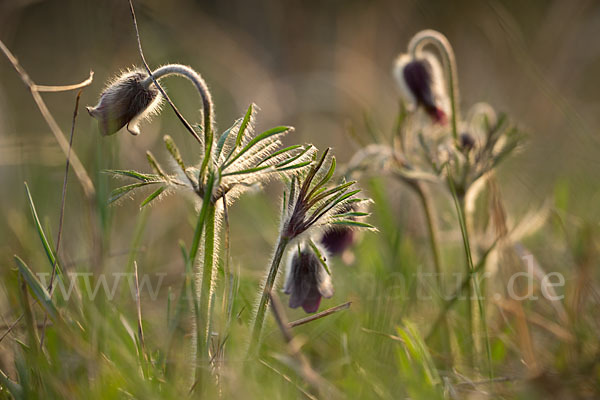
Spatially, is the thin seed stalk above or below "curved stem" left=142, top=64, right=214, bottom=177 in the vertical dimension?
below

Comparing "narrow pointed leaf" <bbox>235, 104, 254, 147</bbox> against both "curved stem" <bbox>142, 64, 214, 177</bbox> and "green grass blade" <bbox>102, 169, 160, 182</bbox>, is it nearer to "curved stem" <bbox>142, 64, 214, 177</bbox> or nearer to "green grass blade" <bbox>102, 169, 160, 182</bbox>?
"curved stem" <bbox>142, 64, 214, 177</bbox>

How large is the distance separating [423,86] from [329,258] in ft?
3.12

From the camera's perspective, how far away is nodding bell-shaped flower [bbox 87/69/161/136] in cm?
149

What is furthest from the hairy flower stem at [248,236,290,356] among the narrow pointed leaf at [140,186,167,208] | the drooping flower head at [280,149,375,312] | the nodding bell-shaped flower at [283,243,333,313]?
the narrow pointed leaf at [140,186,167,208]

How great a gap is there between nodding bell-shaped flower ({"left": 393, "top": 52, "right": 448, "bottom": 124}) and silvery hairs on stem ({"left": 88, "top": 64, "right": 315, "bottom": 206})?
1086 millimetres

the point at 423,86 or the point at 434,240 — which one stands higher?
the point at 423,86

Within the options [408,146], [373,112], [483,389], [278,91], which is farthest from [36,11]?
[483,389]

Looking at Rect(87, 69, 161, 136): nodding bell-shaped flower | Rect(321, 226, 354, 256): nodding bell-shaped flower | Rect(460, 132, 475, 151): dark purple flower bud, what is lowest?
Rect(321, 226, 354, 256): nodding bell-shaped flower

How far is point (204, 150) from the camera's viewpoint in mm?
1499

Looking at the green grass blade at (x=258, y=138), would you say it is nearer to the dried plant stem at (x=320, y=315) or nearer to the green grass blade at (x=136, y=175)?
the green grass blade at (x=136, y=175)

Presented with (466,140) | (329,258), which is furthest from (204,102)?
(466,140)

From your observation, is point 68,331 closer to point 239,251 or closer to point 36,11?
point 239,251

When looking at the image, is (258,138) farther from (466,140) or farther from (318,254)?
(466,140)

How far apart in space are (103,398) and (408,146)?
1.61m
